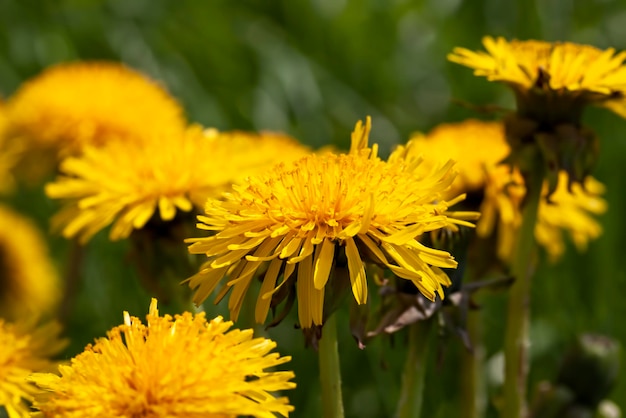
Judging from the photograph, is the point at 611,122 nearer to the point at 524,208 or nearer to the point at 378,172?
the point at 524,208

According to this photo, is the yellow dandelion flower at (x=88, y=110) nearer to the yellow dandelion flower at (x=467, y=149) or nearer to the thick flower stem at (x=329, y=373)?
the yellow dandelion flower at (x=467, y=149)

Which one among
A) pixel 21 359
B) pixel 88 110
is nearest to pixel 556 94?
pixel 21 359

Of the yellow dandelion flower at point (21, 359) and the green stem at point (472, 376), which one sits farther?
the green stem at point (472, 376)

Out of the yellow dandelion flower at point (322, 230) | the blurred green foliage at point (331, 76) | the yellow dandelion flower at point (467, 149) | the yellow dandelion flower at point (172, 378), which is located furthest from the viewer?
the blurred green foliage at point (331, 76)

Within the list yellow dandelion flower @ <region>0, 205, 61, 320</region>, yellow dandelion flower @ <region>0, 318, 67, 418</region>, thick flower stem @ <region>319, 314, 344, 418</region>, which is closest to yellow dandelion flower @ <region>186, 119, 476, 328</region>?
thick flower stem @ <region>319, 314, 344, 418</region>

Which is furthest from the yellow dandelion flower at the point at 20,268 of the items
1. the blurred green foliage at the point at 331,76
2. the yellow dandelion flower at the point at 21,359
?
the yellow dandelion flower at the point at 21,359

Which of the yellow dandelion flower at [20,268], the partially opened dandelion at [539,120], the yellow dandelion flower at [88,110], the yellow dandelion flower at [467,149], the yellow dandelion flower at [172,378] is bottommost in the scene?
the yellow dandelion flower at [172,378]
